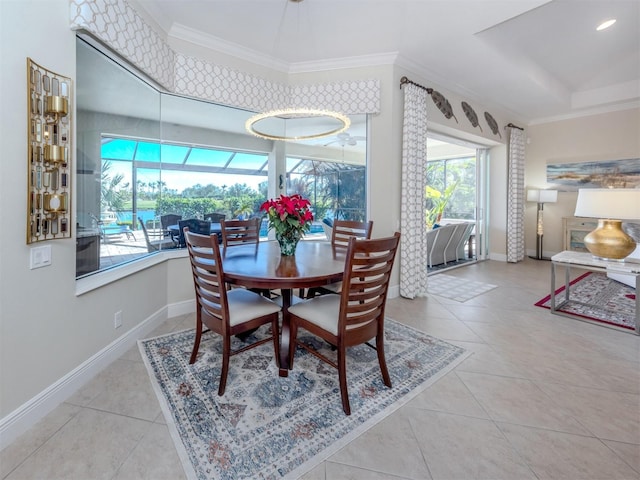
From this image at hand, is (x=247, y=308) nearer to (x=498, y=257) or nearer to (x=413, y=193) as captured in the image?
(x=413, y=193)

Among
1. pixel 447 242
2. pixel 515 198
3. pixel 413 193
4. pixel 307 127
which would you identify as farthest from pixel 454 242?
pixel 307 127

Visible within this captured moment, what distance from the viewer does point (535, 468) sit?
1397 mm

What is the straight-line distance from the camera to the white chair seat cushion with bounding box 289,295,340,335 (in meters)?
1.88

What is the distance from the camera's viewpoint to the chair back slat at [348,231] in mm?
3102

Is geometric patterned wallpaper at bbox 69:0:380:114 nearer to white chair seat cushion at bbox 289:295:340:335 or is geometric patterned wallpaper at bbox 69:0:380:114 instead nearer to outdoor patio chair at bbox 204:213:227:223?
outdoor patio chair at bbox 204:213:227:223

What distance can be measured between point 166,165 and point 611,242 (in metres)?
4.82

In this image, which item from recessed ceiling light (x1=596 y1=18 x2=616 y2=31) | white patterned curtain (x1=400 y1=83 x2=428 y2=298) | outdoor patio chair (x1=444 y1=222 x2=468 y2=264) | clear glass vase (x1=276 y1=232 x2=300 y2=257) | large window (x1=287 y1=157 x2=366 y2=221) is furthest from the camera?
outdoor patio chair (x1=444 y1=222 x2=468 y2=264)

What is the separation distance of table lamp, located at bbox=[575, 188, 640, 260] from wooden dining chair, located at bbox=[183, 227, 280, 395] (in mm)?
3214

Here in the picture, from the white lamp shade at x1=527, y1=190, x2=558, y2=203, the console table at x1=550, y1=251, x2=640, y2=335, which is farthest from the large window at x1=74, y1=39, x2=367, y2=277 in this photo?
the white lamp shade at x1=527, y1=190, x2=558, y2=203

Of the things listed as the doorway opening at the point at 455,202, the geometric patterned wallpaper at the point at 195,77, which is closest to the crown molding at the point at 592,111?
the doorway opening at the point at 455,202

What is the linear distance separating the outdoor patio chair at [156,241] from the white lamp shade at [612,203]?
171 inches

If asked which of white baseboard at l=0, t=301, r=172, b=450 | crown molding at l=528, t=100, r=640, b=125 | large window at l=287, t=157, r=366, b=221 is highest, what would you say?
crown molding at l=528, t=100, r=640, b=125

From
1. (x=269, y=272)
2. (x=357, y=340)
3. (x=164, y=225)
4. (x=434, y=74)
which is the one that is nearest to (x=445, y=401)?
(x=357, y=340)

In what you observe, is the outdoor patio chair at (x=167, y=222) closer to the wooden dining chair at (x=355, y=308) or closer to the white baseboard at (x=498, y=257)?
the wooden dining chair at (x=355, y=308)
